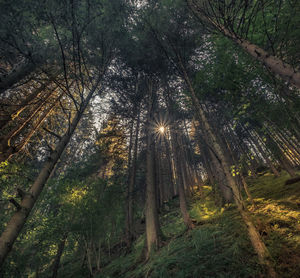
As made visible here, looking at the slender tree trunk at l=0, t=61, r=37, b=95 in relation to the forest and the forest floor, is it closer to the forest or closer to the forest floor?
the forest

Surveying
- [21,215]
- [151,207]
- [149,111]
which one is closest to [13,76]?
[149,111]

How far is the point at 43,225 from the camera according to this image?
342 inches

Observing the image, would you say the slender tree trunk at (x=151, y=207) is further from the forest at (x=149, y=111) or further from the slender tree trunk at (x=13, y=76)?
the slender tree trunk at (x=13, y=76)

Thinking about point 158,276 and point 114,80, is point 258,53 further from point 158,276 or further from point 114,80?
point 114,80

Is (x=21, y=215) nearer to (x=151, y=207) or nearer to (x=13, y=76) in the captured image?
(x=151, y=207)

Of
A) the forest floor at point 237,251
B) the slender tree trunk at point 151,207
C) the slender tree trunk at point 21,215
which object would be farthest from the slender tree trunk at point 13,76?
the forest floor at point 237,251

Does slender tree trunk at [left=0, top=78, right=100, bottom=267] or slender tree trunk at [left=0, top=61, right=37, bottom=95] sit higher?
slender tree trunk at [left=0, top=61, right=37, bottom=95]

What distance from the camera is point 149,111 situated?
8094mm

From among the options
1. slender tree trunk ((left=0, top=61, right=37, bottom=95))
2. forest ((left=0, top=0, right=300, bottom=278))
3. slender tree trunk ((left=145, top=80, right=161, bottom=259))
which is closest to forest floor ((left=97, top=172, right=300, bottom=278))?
forest ((left=0, top=0, right=300, bottom=278))

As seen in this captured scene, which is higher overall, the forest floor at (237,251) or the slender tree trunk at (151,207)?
the slender tree trunk at (151,207)

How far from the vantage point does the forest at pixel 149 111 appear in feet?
10.6

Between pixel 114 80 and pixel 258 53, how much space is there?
25.2 feet

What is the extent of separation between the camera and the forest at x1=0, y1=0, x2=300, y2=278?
3232 millimetres

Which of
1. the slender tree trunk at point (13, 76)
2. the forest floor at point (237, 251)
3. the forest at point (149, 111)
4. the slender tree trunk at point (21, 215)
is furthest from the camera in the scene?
the slender tree trunk at point (13, 76)
